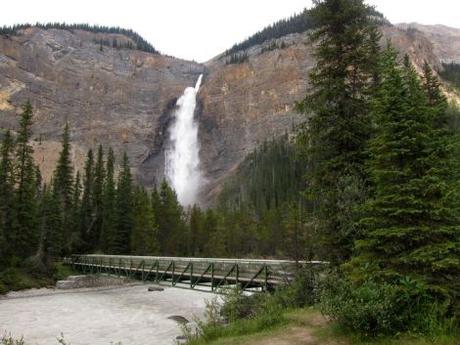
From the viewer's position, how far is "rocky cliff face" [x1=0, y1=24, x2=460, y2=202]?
144m

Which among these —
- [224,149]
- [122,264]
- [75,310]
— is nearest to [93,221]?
[122,264]

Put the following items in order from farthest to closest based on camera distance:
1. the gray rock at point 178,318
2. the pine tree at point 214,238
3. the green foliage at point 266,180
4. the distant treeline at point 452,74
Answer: the distant treeline at point 452,74, the green foliage at point 266,180, the pine tree at point 214,238, the gray rock at point 178,318

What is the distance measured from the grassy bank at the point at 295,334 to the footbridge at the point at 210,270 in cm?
420

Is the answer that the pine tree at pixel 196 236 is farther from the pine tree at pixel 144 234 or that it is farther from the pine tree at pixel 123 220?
the pine tree at pixel 123 220

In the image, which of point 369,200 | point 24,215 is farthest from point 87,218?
point 369,200

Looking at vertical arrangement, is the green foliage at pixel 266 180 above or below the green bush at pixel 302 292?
above

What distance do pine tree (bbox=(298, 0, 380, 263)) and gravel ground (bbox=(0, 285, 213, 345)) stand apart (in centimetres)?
581

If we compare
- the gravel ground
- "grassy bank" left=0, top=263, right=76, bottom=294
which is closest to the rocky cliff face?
"grassy bank" left=0, top=263, right=76, bottom=294

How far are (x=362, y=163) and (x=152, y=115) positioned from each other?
15260 centimetres

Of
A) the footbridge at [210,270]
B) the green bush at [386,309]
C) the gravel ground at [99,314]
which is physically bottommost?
the gravel ground at [99,314]

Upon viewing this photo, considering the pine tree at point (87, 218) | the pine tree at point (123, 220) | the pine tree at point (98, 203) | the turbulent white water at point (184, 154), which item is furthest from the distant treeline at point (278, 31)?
the pine tree at point (123, 220)

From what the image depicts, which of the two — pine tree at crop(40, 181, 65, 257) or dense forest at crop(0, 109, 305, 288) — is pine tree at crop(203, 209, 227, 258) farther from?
pine tree at crop(40, 181, 65, 257)

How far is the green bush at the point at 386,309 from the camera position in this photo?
314 inches

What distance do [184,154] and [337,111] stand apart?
449 ft
